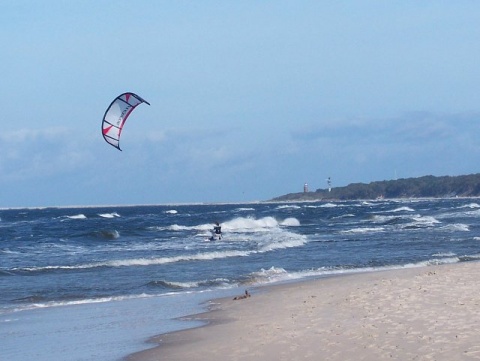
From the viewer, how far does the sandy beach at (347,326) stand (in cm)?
953

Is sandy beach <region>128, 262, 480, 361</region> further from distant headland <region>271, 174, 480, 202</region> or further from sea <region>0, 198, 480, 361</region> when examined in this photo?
distant headland <region>271, 174, 480, 202</region>

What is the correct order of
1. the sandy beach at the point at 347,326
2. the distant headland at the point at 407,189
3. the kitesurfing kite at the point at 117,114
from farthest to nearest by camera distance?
the distant headland at the point at 407,189, the kitesurfing kite at the point at 117,114, the sandy beach at the point at 347,326

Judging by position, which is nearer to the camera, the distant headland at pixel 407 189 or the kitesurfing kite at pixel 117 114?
the kitesurfing kite at pixel 117 114

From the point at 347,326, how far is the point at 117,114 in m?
8.70

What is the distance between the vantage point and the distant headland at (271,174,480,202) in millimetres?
163875

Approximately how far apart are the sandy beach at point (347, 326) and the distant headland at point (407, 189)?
149682 millimetres

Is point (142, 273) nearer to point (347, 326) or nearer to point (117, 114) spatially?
point (117, 114)

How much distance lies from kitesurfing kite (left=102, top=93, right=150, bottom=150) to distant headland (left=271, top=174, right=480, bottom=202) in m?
147

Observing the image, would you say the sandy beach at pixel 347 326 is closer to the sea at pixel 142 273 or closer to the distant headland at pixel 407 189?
the sea at pixel 142 273

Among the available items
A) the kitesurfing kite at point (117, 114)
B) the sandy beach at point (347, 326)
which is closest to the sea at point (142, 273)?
the sandy beach at point (347, 326)

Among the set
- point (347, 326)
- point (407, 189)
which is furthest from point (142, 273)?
point (407, 189)

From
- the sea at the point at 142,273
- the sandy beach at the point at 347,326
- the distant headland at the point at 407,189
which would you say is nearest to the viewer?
the sandy beach at the point at 347,326

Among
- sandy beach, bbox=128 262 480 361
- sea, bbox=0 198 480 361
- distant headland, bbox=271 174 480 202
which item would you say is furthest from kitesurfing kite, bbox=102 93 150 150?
distant headland, bbox=271 174 480 202

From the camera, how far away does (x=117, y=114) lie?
720 inches
